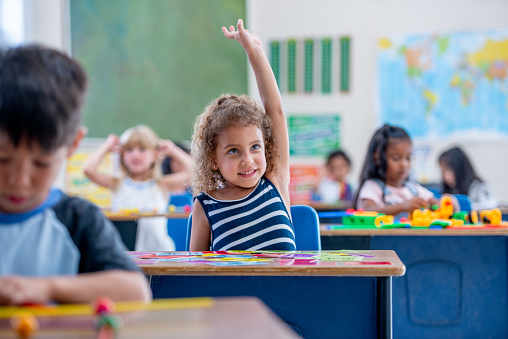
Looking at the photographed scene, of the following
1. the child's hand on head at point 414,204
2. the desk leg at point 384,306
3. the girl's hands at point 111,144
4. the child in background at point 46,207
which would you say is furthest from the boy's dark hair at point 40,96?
the girl's hands at point 111,144

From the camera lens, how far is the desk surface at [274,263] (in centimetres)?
131

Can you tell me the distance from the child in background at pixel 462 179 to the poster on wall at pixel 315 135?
1.39m

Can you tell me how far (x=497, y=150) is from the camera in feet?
19.3

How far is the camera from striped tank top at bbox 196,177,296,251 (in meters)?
1.86

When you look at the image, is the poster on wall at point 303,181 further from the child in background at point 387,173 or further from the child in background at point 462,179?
the child in background at point 387,173

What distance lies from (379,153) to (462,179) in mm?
1664

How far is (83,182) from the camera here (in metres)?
5.51

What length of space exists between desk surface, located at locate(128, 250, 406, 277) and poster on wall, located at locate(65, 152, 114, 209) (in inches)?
159

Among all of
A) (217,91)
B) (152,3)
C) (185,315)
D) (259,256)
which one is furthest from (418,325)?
(152,3)

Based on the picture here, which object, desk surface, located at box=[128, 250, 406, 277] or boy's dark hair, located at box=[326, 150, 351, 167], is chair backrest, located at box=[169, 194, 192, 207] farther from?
desk surface, located at box=[128, 250, 406, 277]

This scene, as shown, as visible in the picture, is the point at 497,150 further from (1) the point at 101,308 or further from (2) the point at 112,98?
(1) the point at 101,308

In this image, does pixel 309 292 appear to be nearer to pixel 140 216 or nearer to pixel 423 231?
pixel 423 231

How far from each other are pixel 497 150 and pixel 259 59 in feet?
14.8

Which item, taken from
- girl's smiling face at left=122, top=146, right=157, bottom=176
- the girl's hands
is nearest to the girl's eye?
girl's smiling face at left=122, top=146, right=157, bottom=176
